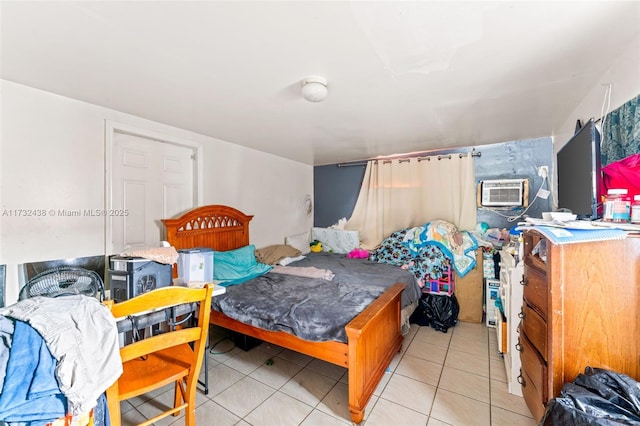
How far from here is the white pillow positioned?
13.7ft

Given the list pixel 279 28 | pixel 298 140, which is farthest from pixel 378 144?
pixel 279 28

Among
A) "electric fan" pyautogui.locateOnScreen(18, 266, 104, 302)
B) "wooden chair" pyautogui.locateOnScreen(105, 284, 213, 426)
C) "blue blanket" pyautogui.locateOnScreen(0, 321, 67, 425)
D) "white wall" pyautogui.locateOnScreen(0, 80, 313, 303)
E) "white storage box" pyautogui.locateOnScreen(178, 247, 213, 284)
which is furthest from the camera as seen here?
"white storage box" pyautogui.locateOnScreen(178, 247, 213, 284)

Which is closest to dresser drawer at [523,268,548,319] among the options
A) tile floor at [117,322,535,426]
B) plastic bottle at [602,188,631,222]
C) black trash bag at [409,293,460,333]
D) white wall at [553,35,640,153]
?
plastic bottle at [602,188,631,222]

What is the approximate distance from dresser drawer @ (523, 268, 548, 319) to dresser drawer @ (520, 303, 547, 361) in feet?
0.12

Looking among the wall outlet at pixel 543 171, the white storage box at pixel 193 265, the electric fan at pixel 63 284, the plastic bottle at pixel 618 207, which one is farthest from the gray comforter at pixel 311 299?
the wall outlet at pixel 543 171

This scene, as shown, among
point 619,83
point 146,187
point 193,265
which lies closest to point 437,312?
point 619,83

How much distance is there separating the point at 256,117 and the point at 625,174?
2.42 meters

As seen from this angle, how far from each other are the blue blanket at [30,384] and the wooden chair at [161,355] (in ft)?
0.81

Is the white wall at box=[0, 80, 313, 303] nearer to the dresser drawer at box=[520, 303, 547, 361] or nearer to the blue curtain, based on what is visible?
the dresser drawer at box=[520, 303, 547, 361]

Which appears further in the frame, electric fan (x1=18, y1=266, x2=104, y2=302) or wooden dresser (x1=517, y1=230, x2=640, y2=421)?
electric fan (x1=18, y1=266, x2=104, y2=302)

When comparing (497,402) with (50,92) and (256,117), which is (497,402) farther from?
(50,92)

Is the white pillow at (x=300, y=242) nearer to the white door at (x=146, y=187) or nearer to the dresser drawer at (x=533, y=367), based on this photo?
the white door at (x=146, y=187)

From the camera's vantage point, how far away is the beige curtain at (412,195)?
352cm

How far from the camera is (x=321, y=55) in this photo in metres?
1.42
